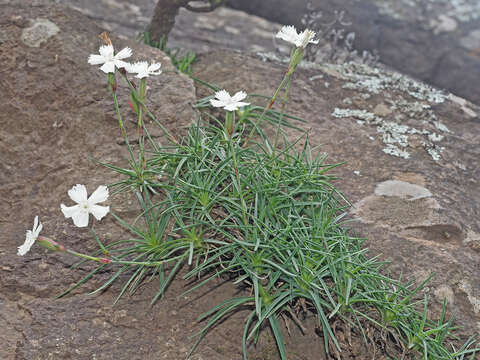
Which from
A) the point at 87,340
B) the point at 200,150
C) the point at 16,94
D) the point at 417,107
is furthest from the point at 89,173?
the point at 417,107

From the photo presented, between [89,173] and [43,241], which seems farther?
[89,173]

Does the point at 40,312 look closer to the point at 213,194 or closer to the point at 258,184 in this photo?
the point at 213,194

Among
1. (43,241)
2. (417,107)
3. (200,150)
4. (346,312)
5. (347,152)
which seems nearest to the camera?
(43,241)

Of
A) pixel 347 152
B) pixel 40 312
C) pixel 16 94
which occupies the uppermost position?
pixel 347 152

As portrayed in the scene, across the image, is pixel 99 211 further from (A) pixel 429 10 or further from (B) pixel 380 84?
(A) pixel 429 10

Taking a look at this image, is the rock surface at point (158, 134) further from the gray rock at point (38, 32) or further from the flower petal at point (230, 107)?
the flower petal at point (230, 107)

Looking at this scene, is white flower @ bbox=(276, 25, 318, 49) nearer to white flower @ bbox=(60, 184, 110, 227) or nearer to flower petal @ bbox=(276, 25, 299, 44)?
flower petal @ bbox=(276, 25, 299, 44)
